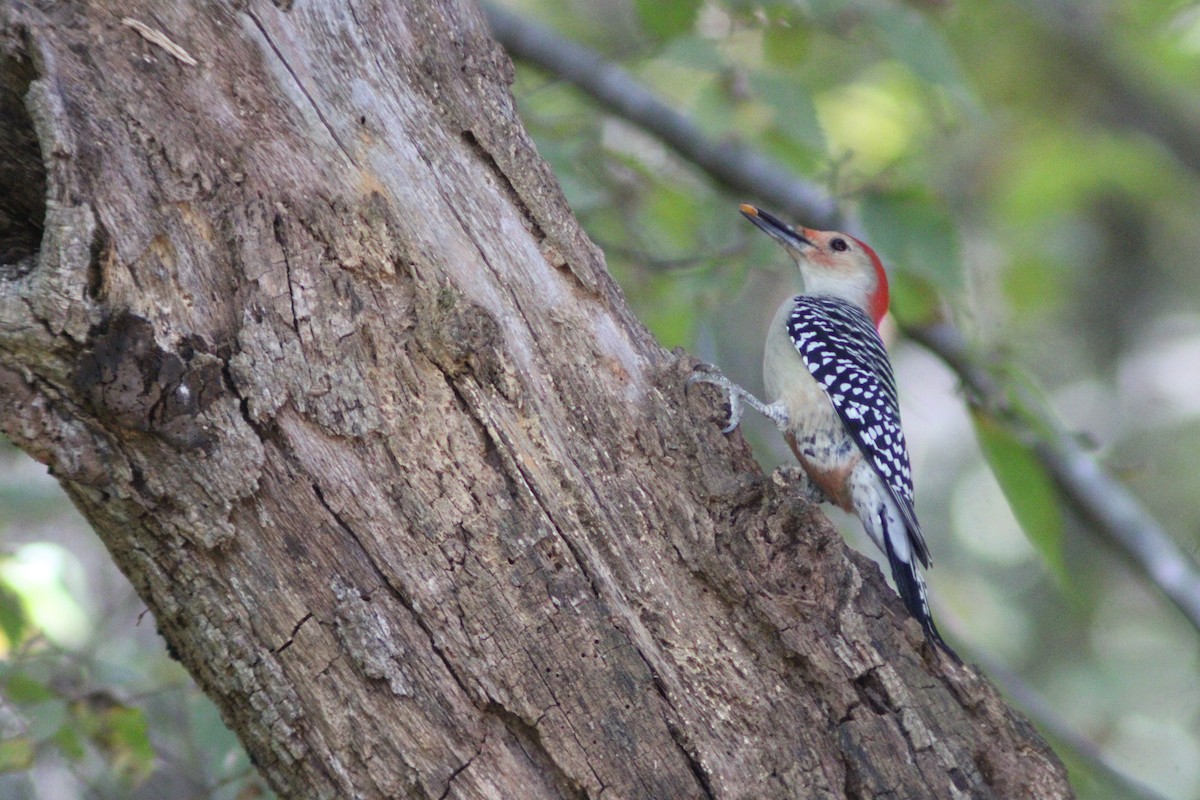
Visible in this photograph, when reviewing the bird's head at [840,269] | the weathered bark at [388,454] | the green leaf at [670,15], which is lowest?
the weathered bark at [388,454]

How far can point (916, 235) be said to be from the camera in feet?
14.3

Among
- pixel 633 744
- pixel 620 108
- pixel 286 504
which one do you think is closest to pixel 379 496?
pixel 286 504

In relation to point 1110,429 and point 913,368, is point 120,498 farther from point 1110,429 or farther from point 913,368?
point 1110,429

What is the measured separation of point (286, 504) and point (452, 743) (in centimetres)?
67

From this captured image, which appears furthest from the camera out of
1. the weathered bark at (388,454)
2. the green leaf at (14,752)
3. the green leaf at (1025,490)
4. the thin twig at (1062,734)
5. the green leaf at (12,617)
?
the thin twig at (1062,734)

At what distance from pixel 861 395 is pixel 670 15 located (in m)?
1.86

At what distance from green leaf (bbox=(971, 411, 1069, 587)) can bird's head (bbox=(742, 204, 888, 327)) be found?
5.82 ft

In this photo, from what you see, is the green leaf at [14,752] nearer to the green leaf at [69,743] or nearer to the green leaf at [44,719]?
the green leaf at [44,719]

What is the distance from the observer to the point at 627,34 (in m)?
9.58

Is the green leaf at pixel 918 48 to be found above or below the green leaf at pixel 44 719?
above

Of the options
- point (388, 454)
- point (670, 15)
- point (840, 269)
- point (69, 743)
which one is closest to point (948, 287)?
point (670, 15)

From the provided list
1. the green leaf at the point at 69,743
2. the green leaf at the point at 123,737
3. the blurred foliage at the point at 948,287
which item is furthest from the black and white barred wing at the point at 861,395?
the green leaf at the point at 69,743

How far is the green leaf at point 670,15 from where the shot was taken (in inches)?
182

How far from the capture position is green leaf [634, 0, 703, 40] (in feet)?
15.2
